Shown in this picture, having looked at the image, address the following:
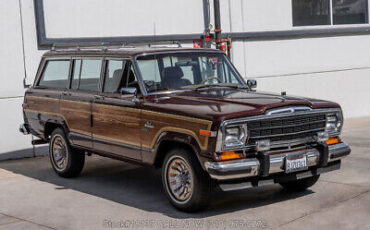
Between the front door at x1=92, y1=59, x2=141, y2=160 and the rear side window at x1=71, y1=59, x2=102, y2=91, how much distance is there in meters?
0.22

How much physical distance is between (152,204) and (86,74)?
7.70ft

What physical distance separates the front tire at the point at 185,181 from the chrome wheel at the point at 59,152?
2.55 metres

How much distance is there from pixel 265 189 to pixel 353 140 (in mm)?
4497

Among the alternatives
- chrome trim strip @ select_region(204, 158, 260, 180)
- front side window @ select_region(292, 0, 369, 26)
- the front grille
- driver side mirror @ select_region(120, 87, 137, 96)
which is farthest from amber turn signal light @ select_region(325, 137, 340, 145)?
front side window @ select_region(292, 0, 369, 26)

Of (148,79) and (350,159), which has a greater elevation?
(148,79)

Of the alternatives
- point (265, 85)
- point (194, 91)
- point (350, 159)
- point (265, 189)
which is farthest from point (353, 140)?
point (194, 91)

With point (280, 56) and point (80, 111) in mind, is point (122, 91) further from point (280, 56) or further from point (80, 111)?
point (280, 56)

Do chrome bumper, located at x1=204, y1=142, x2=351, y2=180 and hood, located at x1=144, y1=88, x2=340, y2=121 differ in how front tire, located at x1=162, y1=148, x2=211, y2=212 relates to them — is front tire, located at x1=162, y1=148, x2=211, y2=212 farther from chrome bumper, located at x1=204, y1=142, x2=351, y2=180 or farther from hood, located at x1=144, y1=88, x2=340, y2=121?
hood, located at x1=144, y1=88, x2=340, y2=121

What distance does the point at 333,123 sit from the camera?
7.43 m

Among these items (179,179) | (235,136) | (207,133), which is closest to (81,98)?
(179,179)

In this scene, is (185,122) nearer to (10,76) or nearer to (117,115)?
(117,115)

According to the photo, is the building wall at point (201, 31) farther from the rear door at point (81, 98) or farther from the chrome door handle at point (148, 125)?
the chrome door handle at point (148, 125)

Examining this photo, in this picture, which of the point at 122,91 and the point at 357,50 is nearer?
the point at 122,91

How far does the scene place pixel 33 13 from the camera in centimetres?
1133
